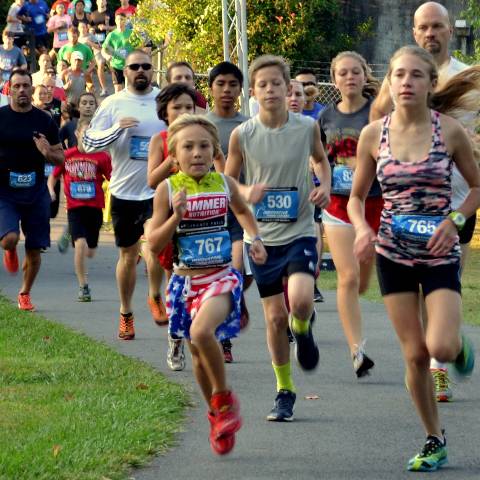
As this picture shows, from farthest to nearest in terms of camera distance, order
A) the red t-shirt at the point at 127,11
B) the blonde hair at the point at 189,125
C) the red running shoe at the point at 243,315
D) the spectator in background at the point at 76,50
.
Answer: the red t-shirt at the point at 127,11
the spectator in background at the point at 76,50
the red running shoe at the point at 243,315
the blonde hair at the point at 189,125

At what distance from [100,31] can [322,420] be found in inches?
943

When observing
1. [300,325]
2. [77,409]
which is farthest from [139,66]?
[77,409]

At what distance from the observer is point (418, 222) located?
7.07 meters

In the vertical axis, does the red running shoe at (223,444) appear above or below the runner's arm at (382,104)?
below

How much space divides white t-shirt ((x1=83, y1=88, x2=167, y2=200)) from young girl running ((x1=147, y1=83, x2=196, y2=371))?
1770 mm

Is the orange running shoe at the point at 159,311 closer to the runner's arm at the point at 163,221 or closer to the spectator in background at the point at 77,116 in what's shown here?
the runner's arm at the point at 163,221

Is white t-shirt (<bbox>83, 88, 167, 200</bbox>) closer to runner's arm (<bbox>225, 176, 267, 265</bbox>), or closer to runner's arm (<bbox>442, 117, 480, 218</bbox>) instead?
runner's arm (<bbox>225, 176, 267, 265</bbox>)

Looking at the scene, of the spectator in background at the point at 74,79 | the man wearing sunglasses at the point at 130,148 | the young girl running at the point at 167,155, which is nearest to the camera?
the young girl running at the point at 167,155

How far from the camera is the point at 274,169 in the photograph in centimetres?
887

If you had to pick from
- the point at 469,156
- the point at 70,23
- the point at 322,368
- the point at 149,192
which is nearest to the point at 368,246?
the point at 469,156

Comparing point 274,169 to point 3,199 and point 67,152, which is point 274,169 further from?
point 67,152

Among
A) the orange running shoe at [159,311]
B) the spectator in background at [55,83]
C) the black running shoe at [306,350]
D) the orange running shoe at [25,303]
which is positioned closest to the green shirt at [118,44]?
the spectator in background at [55,83]

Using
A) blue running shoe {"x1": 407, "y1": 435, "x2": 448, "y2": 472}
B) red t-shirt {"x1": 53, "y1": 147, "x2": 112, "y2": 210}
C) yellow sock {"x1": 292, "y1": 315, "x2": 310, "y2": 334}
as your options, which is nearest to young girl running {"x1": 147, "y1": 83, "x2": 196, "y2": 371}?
yellow sock {"x1": 292, "y1": 315, "x2": 310, "y2": 334}

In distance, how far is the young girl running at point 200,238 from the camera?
769 centimetres
